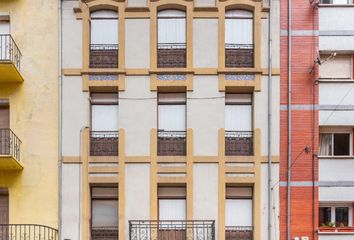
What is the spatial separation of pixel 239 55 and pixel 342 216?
256 inches

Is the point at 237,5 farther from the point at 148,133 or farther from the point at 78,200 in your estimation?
the point at 78,200

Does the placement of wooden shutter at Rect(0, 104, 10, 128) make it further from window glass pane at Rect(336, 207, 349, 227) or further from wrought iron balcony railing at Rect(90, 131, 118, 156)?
window glass pane at Rect(336, 207, 349, 227)

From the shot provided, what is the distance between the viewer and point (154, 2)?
16.2 meters

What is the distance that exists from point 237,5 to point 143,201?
292 inches

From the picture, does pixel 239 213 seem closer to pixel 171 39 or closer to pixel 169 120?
pixel 169 120

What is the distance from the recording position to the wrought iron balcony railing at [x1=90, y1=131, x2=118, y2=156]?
52.4ft

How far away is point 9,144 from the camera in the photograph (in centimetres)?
1544

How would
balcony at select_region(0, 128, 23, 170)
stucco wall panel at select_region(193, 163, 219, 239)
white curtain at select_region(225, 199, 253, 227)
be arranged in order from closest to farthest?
balcony at select_region(0, 128, 23, 170) → stucco wall panel at select_region(193, 163, 219, 239) → white curtain at select_region(225, 199, 253, 227)

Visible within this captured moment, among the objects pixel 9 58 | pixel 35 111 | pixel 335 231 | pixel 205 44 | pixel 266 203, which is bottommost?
pixel 335 231

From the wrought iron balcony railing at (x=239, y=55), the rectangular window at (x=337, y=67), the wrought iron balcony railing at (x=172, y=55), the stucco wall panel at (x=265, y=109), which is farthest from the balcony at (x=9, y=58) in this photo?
the rectangular window at (x=337, y=67)

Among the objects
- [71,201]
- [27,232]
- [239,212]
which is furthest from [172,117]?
[27,232]

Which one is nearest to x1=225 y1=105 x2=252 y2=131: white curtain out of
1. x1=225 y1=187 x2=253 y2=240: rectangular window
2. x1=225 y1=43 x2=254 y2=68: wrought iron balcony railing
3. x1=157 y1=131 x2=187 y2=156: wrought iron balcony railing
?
x1=225 y1=43 x2=254 y2=68: wrought iron balcony railing

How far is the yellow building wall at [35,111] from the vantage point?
Answer: 15688mm

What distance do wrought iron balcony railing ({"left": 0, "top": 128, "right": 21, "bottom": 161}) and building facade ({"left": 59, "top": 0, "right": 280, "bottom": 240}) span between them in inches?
58.6
